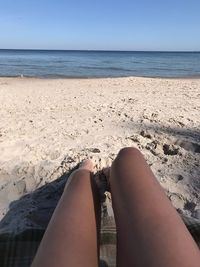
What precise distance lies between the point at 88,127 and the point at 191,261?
3429 mm

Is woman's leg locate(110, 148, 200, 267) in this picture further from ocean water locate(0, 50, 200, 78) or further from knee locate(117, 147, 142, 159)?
ocean water locate(0, 50, 200, 78)

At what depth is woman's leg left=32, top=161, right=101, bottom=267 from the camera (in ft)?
4.35

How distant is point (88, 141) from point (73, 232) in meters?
2.59

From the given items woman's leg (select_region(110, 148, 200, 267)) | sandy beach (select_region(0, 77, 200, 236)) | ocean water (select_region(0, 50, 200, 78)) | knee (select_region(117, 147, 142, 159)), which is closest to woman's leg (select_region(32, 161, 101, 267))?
woman's leg (select_region(110, 148, 200, 267))

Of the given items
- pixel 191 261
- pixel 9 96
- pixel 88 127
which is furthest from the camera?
pixel 9 96

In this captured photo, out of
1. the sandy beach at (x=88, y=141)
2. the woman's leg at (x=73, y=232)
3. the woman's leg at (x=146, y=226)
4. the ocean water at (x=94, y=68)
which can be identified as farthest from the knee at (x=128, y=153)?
the ocean water at (x=94, y=68)

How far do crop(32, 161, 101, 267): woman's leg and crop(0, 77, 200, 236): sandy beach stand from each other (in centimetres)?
62

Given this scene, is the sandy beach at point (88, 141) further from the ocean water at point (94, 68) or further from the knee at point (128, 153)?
the ocean water at point (94, 68)

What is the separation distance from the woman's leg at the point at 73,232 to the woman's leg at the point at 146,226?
0.33 ft

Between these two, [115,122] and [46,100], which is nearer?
[115,122]

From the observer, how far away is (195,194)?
2934mm

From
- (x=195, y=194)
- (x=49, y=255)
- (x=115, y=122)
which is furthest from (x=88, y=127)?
(x=49, y=255)

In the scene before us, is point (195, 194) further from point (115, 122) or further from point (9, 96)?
point (9, 96)

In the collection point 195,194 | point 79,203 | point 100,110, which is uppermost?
point 100,110
